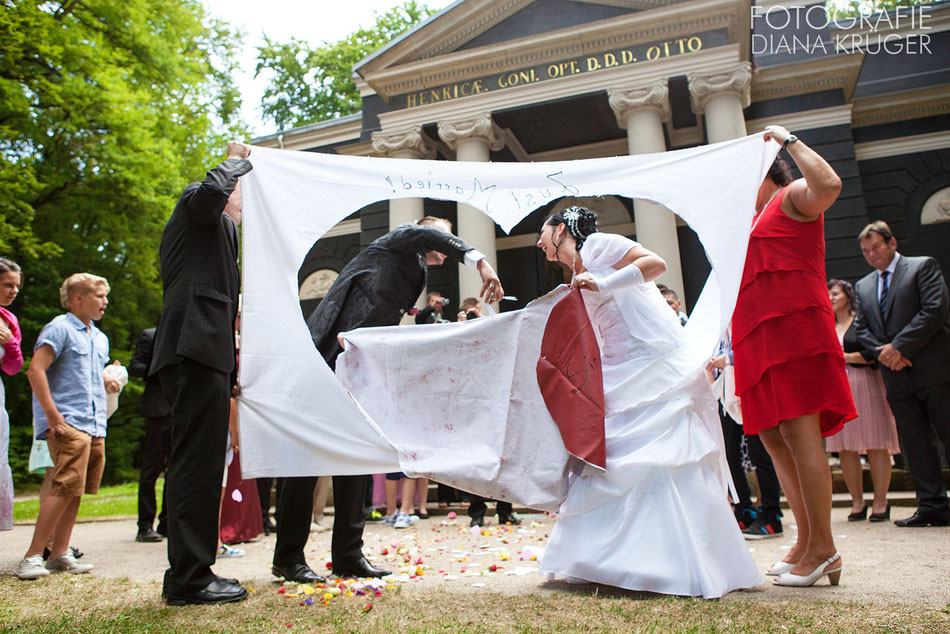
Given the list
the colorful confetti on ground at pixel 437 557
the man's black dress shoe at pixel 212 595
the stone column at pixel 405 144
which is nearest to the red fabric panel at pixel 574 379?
the colorful confetti on ground at pixel 437 557

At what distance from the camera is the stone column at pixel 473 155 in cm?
1380

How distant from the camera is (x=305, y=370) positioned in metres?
3.55

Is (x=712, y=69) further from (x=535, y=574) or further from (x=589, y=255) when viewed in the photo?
(x=535, y=574)

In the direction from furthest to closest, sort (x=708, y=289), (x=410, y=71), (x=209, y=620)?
(x=410, y=71) < (x=708, y=289) < (x=209, y=620)

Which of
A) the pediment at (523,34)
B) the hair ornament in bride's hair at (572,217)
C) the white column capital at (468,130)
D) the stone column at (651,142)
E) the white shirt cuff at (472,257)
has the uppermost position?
the pediment at (523,34)

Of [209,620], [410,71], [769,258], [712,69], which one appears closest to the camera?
[209,620]

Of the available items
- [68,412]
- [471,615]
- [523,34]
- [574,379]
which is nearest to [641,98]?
[523,34]

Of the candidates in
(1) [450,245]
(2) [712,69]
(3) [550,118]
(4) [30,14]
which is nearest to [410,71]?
(3) [550,118]

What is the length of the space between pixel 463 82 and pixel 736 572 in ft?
45.3

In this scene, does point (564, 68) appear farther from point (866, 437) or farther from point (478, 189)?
point (478, 189)

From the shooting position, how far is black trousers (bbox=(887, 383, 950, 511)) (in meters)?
5.25

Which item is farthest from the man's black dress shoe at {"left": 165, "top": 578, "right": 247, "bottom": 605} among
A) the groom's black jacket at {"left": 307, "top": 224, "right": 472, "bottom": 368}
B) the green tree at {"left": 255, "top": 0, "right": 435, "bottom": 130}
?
the green tree at {"left": 255, "top": 0, "right": 435, "bottom": 130}

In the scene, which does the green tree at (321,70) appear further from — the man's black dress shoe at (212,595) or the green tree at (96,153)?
the man's black dress shoe at (212,595)

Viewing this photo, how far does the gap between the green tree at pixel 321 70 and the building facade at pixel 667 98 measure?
1433cm
